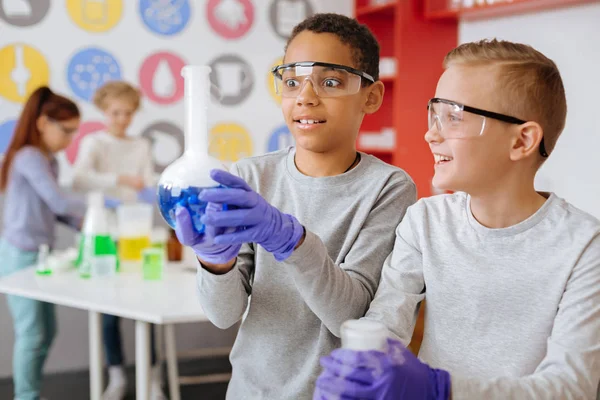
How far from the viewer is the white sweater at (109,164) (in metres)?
3.83

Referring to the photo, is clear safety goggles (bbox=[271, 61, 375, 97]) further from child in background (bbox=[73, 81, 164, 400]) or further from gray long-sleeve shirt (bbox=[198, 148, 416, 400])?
child in background (bbox=[73, 81, 164, 400])

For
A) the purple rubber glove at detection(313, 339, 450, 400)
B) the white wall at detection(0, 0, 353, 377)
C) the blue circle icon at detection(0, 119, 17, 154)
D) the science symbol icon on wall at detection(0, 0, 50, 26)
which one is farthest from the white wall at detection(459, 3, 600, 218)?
the blue circle icon at detection(0, 119, 17, 154)

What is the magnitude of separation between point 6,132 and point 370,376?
3465mm

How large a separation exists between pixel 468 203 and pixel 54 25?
3335 millimetres

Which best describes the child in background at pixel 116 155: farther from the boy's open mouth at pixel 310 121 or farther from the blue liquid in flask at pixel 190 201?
the blue liquid in flask at pixel 190 201

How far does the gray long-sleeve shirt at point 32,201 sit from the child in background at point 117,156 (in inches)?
14.1

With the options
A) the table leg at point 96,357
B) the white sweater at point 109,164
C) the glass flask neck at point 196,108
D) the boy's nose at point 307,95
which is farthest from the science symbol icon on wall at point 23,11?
the glass flask neck at point 196,108

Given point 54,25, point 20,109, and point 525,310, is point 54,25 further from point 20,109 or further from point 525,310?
point 525,310

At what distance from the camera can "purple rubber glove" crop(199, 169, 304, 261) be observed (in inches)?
38.2

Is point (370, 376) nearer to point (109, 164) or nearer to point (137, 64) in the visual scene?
point (109, 164)

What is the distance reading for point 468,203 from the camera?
3.93 ft

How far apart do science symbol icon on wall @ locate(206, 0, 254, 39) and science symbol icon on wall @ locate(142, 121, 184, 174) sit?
690 mm

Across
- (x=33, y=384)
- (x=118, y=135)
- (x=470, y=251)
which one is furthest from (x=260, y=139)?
(x=470, y=251)

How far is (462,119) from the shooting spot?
111 cm
